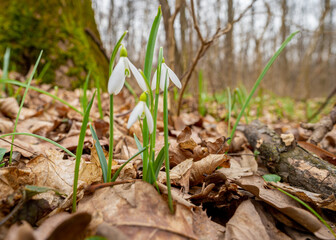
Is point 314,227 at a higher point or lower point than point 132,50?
lower

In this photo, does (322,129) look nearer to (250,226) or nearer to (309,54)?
(250,226)

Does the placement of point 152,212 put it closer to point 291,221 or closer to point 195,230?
point 195,230

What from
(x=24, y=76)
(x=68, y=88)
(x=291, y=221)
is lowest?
(x=291, y=221)

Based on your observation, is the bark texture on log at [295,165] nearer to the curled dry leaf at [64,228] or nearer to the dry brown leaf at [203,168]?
the dry brown leaf at [203,168]

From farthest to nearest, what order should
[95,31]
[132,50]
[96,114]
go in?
[132,50], [95,31], [96,114]

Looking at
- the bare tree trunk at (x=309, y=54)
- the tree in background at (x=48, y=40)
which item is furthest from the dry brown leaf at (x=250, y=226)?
the bare tree trunk at (x=309, y=54)

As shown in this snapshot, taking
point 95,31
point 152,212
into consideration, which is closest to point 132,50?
point 95,31

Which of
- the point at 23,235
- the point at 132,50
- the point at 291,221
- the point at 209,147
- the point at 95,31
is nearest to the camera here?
the point at 23,235

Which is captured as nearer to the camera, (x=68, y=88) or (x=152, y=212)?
(x=152, y=212)
